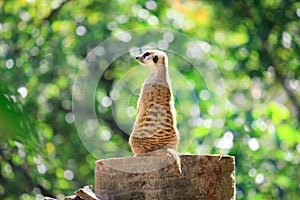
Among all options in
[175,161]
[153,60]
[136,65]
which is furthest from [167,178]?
[136,65]

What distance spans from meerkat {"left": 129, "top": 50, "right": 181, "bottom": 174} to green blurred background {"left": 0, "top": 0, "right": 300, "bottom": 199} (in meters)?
2.99

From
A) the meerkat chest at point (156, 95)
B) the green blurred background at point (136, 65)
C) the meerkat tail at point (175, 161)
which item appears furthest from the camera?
the green blurred background at point (136, 65)

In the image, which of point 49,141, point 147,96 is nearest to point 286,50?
point 49,141

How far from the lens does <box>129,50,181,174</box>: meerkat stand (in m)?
1.58

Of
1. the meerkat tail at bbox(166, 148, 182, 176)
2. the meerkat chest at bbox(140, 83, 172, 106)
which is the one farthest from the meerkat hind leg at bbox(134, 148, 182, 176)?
the meerkat chest at bbox(140, 83, 172, 106)

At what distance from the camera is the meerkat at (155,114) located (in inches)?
62.2

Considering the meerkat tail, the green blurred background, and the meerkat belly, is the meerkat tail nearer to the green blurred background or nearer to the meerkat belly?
the meerkat belly

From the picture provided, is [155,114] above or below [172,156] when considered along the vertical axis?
above

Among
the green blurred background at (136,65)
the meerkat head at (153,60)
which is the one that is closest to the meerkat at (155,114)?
the meerkat head at (153,60)

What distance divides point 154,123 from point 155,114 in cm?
2

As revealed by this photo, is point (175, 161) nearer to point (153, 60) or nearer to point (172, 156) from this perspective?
point (172, 156)

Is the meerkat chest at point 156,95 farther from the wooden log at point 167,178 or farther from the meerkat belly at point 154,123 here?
the wooden log at point 167,178

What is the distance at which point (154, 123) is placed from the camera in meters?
1.60

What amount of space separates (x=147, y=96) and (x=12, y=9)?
3627 mm
